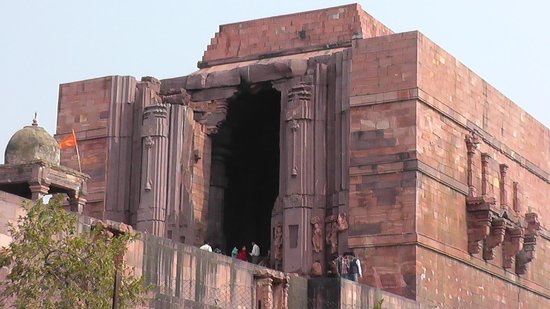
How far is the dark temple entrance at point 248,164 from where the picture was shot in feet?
162

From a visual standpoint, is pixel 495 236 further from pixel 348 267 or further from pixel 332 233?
pixel 348 267

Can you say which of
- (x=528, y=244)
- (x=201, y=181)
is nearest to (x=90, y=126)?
(x=201, y=181)

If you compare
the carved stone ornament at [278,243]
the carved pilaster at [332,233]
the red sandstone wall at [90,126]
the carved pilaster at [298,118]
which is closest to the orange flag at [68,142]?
the red sandstone wall at [90,126]

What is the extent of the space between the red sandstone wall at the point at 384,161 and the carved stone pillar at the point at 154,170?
19.2 ft

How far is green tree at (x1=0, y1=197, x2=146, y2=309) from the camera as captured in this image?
81.4 feet

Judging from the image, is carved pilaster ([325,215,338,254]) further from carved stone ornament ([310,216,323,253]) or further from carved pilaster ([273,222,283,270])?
carved pilaster ([273,222,283,270])

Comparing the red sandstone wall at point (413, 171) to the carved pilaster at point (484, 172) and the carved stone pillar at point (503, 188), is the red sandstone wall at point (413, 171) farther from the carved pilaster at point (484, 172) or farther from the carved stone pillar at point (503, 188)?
the carved stone pillar at point (503, 188)

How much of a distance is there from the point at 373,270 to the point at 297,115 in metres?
5.39

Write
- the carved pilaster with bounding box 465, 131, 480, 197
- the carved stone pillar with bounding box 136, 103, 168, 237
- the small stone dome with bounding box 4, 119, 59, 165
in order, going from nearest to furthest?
the small stone dome with bounding box 4, 119, 59, 165
the carved stone pillar with bounding box 136, 103, 168, 237
the carved pilaster with bounding box 465, 131, 480, 197

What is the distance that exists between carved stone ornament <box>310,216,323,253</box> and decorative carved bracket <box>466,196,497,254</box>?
466 cm

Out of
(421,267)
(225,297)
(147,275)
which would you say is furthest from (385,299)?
(147,275)

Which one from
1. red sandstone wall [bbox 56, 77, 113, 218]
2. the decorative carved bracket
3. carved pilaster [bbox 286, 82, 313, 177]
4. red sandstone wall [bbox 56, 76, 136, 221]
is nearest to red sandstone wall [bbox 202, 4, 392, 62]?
carved pilaster [bbox 286, 82, 313, 177]

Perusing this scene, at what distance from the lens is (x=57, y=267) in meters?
25.3

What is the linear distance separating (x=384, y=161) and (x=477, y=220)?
398 centimetres
